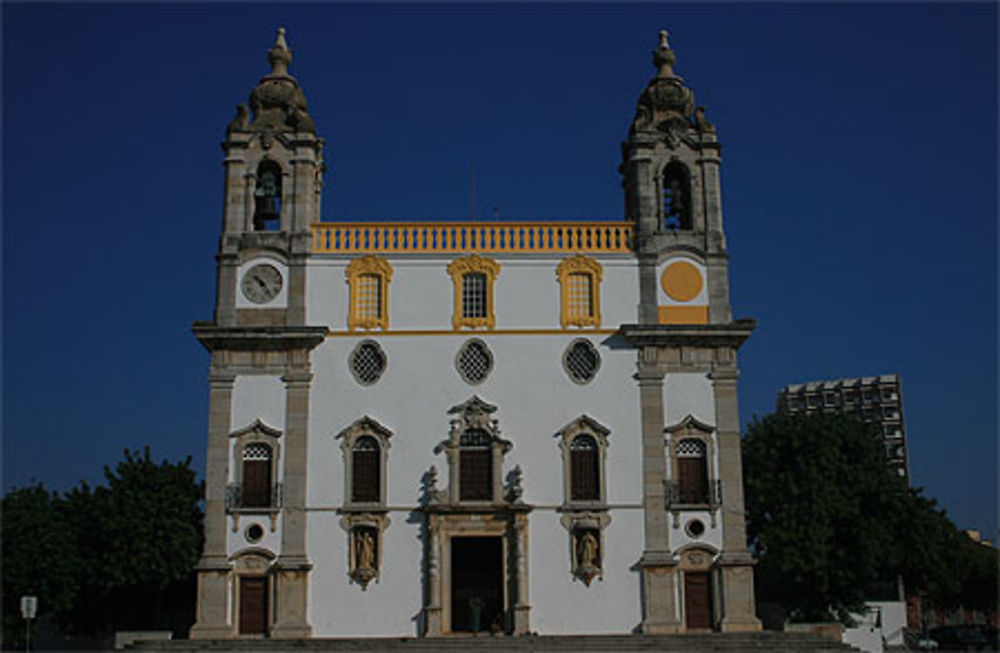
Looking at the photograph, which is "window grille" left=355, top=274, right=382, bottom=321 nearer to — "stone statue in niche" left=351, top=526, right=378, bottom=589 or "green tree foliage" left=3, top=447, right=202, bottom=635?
"stone statue in niche" left=351, top=526, right=378, bottom=589

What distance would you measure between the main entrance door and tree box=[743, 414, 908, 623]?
27.0ft

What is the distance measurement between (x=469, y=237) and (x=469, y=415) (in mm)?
5151

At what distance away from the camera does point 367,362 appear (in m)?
28.2

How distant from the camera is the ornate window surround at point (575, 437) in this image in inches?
1072

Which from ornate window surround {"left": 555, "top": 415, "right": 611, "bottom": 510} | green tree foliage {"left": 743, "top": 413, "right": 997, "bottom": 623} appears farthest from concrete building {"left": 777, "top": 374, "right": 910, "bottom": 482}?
ornate window surround {"left": 555, "top": 415, "right": 611, "bottom": 510}

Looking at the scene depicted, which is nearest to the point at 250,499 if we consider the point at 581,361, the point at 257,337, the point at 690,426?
the point at 257,337

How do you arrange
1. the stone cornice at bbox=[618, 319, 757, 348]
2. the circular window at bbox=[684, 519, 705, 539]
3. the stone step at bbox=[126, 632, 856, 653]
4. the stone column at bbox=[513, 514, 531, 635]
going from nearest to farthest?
1. the stone step at bbox=[126, 632, 856, 653]
2. the stone column at bbox=[513, 514, 531, 635]
3. the circular window at bbox=[684, 519, 705, 539]
4. the stone cornice at bbox=[618, 319, 757, 348]

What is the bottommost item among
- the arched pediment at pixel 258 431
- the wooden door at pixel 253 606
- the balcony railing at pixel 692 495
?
the wooden door at pixel 253 606

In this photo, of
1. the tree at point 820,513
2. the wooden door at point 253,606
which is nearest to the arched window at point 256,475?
the wooden door at point 253,606

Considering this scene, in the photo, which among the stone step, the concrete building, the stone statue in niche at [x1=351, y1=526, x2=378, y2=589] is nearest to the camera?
the stone step

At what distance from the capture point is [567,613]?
1046 inches

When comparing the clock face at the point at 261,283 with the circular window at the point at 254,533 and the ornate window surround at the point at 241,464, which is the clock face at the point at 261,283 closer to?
the ornate window surround at the point at 241,464

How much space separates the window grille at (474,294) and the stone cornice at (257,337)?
3.96 metres

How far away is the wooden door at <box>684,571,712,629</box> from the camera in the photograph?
26.6m
